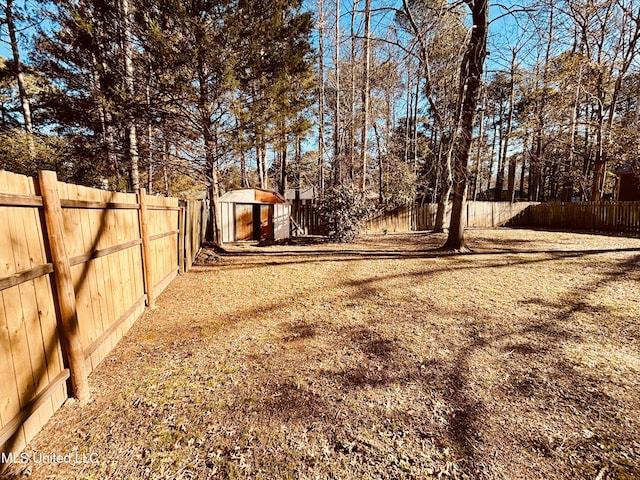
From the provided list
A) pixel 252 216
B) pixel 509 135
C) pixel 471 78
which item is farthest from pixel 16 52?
pixel 509 135

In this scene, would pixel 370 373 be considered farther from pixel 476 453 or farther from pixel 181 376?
pixel 181 376

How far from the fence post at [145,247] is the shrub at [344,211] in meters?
6.79

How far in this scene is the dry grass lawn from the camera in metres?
1.51

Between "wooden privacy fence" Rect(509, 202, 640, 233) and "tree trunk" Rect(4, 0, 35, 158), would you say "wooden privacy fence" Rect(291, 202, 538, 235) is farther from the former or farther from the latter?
"tree trunk" Rect(4, 0, 35, 158)

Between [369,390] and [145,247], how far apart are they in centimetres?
321

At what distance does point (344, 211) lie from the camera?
9828 millimetres

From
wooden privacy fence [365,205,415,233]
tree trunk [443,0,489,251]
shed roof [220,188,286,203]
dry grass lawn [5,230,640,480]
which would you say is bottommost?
dry grass lawn [5,230,640,480]

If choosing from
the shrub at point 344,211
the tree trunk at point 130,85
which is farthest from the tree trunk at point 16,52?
the shrub at point 344,211

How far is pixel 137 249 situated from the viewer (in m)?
3.46

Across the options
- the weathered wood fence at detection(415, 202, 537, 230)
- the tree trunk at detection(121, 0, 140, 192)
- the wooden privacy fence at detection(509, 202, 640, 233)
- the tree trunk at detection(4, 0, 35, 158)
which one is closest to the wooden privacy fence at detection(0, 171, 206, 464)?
the tree trunk at detection(121, 0, 140, 192)

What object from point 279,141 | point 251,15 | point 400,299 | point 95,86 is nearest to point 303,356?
point 400,299

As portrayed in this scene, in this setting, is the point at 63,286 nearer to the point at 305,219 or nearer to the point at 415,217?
the point at 305,219

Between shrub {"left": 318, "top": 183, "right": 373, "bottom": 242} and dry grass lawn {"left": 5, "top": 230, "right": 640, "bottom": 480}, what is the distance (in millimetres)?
5695

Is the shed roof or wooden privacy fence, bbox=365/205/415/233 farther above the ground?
the shed roof
